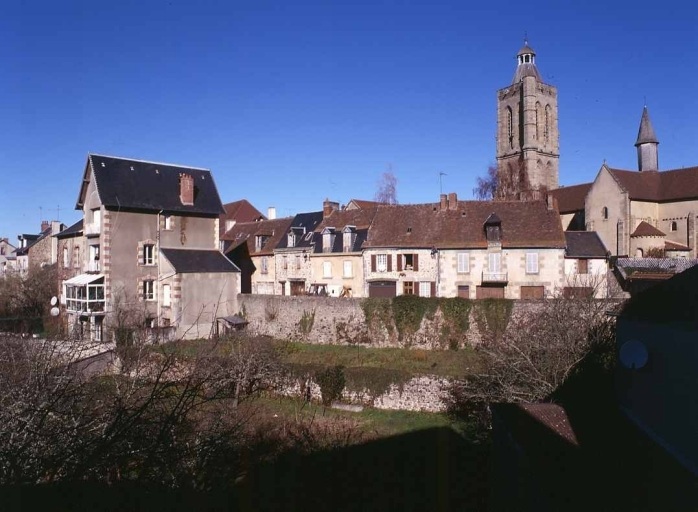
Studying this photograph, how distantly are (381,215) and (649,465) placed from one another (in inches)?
1009

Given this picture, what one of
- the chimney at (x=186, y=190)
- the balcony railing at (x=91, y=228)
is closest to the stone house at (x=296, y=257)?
the chimney at (x=186, y=190)

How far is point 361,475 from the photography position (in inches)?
527

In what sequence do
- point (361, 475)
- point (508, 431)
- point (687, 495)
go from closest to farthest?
point (687, 495), point (508, 431), point (361, 475)

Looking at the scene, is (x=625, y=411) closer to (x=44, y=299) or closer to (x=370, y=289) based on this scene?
(x=370, y=289)

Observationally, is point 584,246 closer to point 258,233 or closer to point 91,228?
point 258,233

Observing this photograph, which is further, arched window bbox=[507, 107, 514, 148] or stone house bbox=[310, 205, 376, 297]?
arched window bbox=[507, 107, 514, 148]

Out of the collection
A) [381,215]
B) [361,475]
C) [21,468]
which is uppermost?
[381,215]

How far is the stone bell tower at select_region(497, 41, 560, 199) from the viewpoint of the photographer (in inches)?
2411

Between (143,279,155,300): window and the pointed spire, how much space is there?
45562 millimetres

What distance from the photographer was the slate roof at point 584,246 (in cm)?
2898

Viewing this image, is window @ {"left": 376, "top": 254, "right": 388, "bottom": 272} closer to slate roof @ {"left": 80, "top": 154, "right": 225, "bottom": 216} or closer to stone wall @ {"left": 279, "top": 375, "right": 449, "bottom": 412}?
slate roof @ {"left": 80, "top": 154, "right": 225, "bottom": 216}

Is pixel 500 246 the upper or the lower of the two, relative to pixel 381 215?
lower

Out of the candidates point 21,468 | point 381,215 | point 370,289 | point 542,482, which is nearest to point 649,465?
point 542,482

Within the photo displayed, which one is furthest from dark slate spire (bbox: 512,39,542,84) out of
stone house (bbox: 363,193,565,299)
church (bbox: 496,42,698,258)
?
stone house (bbox: 363,193,565,299)
